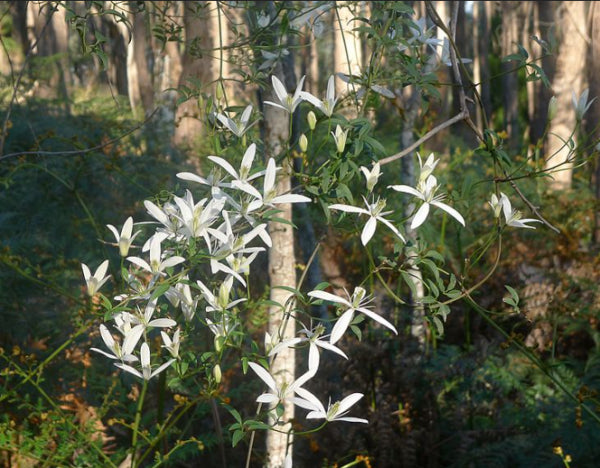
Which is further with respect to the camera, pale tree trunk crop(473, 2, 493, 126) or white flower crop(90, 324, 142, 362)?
pale tree trunk crop(473, 2, 493, 126)

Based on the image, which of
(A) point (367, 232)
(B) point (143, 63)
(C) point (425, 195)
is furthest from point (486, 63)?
(A) point (367, 232)

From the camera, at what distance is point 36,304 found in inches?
137

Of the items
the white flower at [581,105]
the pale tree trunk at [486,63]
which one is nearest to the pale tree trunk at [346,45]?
the white flower at [581,105]

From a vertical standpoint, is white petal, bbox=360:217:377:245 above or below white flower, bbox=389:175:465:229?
below

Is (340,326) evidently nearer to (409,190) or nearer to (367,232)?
(367,232)

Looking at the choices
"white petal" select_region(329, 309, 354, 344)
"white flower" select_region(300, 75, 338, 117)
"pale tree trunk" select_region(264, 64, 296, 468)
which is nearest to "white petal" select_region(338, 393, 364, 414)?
"white petal" select_region(329, 309, 354, 344)

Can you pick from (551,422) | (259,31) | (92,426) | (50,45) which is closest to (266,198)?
(259,31)

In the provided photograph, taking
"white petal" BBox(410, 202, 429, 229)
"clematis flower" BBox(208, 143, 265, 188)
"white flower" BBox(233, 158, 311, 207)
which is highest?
"clematis flower" BBox(208, 143, 265, 188)

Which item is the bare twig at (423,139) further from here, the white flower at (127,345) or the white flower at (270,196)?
the white flower at (127,345)

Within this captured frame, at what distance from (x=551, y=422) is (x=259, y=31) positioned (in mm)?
2260

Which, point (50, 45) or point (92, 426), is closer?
point (92, 426)

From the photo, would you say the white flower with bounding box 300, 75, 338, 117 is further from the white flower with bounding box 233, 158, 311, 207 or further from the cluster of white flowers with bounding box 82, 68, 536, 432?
the white flower with bounding box 233, 158, 311, 207

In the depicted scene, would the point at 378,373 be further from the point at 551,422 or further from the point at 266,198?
the point at 266,198

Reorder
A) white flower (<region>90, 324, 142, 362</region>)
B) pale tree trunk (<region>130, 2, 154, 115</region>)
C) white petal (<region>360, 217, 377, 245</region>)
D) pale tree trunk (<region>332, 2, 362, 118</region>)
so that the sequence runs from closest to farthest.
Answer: white petal (<region>360, 217, 377, 245</region>) → white flower (<region>90, 324, 142, 362</region>) → pale tree trunk (<region>332, 2, 362, 118</region>) → pale tree trunk (<region>130, 2, 154, 115</region>)
